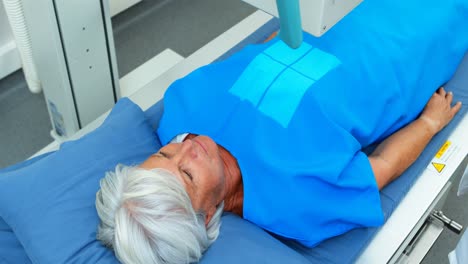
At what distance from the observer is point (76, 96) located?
178 cm

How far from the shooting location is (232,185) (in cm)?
146

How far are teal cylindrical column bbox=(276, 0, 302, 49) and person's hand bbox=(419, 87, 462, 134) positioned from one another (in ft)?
2.88

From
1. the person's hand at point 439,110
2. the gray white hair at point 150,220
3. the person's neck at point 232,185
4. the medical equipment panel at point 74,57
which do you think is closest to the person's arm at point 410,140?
the person's hand at point 439,110

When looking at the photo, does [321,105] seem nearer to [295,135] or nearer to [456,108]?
[295,135]

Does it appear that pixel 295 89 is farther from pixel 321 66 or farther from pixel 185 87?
pixel 185 87

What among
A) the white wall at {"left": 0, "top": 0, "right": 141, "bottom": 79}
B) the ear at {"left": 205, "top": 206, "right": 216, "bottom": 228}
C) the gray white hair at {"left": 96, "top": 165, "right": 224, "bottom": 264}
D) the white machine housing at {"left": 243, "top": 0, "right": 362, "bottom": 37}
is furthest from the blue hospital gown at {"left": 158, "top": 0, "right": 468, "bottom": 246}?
the white wall at {"left": 0, "top": 0, "right": 141, "bottom": 79}

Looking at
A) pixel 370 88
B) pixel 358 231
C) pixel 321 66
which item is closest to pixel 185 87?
pixel 321 66

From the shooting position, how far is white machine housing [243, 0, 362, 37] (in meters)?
0.93

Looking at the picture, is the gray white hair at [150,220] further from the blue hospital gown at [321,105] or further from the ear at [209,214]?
the blue hospital gown at [321,105]

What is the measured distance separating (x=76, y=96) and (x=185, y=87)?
1.35 ft

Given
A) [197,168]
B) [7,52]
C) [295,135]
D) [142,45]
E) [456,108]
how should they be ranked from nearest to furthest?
[197,168]
[295,135]
[456,108]
[7,52]
[142,45]

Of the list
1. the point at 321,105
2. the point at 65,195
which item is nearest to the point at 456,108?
the point at 321,105

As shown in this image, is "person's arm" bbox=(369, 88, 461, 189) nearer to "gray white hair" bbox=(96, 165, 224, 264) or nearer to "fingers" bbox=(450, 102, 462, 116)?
"fingers" bbox=(450, 102, 462, 116)

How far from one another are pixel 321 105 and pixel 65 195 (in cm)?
72
